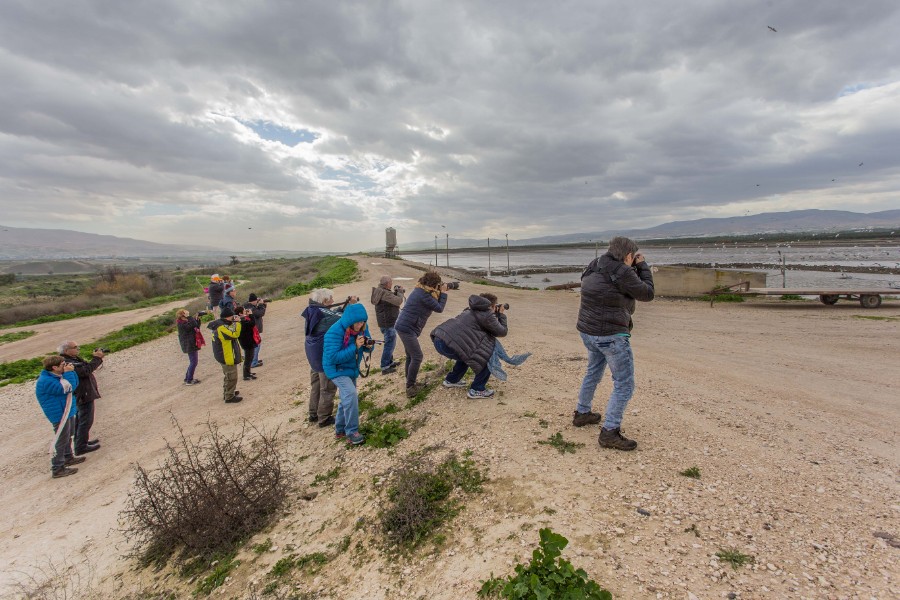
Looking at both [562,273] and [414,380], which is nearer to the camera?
[414,380]

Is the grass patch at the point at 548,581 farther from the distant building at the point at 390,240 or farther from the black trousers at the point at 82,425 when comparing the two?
the distant building at the point at 390,240

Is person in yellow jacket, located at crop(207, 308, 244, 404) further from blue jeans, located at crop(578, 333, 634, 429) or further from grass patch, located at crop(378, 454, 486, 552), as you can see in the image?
blue jeans, located at crop(578, 333, 634, 429)

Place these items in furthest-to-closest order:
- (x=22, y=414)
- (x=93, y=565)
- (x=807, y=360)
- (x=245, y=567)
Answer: (x=22, y=414) < (x=807, y=360) < (x=93, y=565) < (x=245, y=567)

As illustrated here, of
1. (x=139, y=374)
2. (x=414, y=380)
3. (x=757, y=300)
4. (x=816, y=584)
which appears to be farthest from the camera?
(x=757, y=300)

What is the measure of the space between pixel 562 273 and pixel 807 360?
3933 cm

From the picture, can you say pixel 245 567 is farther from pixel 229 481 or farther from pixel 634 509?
pixel 634 509

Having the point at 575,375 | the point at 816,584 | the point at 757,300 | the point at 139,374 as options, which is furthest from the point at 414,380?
the point at 757,300

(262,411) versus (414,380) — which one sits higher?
(414,380)

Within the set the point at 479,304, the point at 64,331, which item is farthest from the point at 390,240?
the point at 479,304

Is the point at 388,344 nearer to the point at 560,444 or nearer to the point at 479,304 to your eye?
the point at 479,304

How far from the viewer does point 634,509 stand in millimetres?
3293

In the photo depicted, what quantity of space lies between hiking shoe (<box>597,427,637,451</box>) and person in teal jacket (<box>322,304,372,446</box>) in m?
3.06

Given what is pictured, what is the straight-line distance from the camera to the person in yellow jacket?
7539mm

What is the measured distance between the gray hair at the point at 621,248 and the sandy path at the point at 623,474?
82.9 inches
